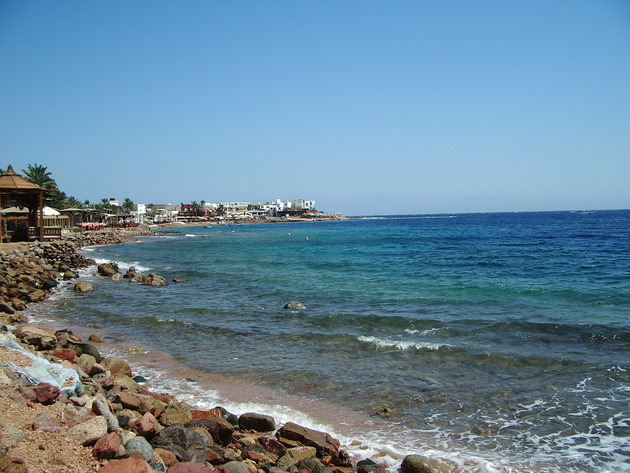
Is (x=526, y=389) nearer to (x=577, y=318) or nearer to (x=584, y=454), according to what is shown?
(x=584, y=454)

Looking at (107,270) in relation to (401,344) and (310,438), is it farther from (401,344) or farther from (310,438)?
(310,438)

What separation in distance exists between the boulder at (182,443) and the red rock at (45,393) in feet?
4.91

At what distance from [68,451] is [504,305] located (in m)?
15.9

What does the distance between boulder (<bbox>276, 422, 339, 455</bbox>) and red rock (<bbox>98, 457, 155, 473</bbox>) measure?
A: 9.20 feet

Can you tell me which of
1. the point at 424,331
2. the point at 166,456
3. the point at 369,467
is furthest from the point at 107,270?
the point at 369,467

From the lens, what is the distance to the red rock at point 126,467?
180 inches

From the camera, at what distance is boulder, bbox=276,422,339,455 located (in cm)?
686

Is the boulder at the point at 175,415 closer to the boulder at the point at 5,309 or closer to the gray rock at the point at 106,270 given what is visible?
the boulder at the point at 5,309

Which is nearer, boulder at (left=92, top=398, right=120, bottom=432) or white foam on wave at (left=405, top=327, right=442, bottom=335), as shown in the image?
boulder at (left=92, top=398, right=120, bottom=432)

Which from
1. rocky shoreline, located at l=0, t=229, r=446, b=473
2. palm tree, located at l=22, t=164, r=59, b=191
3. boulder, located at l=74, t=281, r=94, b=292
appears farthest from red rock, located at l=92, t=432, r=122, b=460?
palm tree, located at l=22, t=164, r=59, b=191

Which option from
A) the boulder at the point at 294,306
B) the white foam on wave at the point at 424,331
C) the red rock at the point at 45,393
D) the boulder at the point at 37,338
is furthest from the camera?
the boulder at the point at 294,306

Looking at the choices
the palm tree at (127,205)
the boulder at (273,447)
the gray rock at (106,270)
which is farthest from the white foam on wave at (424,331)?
the palm tree at (127,205)

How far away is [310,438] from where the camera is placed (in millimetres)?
7008

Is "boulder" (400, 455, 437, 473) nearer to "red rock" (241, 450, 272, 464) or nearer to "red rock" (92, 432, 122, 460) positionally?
"red rock" (241, 450, 272, 464)
